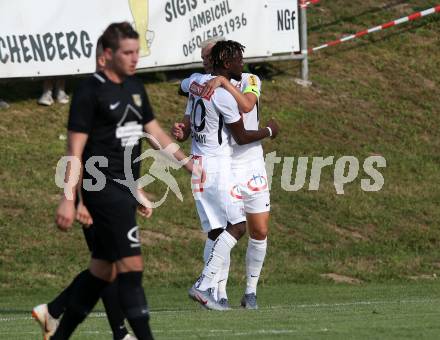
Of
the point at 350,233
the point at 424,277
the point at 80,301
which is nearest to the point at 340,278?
the point at 424,277

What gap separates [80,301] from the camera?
25.5 feet

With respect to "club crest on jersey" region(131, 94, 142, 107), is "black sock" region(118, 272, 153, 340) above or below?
below

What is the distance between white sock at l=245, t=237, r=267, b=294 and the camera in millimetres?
11586

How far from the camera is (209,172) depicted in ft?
36.5

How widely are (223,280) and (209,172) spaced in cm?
107

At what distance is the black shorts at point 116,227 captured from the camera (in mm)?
7406

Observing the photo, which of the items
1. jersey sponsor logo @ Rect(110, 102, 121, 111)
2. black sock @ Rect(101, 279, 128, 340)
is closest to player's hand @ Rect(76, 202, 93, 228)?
jersey sponsor logo @ Rect(110, 102, 121, 111)

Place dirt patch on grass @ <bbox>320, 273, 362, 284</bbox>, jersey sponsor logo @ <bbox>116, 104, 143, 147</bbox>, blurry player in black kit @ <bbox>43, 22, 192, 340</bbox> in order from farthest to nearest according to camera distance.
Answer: dirt patch on grass @ <bbox>320, 273, 362, 284</bbox>, jersey sponsor logo @ <bbox>116, 104, 143, 147</bbox>, blurry player in black kit @ <bbox>43, 22, 192, 340</bbox>

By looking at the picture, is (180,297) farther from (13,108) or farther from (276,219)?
(13,108)

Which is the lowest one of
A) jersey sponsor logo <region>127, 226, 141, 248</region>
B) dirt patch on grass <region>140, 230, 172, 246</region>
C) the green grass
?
dirt patch on grass <region>140, 230, 172, 246</region>

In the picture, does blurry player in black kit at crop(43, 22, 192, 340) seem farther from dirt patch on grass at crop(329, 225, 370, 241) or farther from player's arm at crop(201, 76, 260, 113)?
dirt patch on grass at crop(329, 225, 370, 241)

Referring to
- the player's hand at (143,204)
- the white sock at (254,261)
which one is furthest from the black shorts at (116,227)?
the white sock at (254,261)

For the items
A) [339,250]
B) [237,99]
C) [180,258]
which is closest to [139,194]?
[237,99]

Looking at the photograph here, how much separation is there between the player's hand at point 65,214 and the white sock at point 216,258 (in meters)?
3.95
